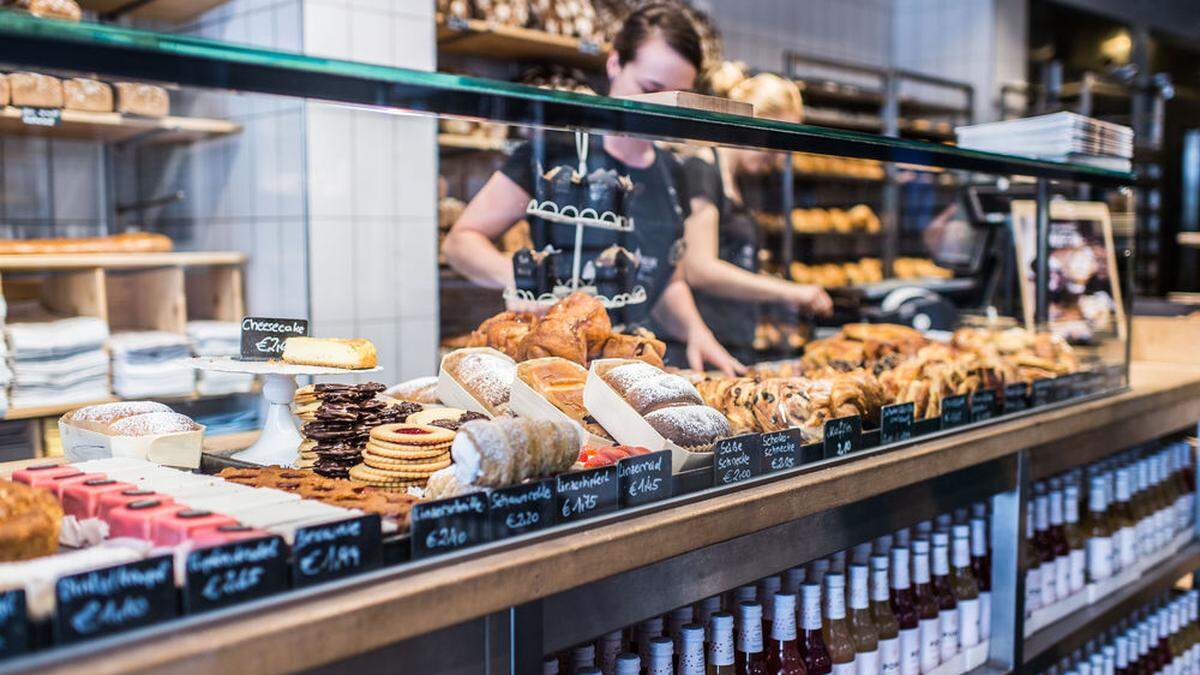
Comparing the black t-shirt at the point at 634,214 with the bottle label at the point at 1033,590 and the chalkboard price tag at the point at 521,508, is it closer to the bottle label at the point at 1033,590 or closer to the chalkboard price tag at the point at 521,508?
the chalkboard price tag at the point at 521,508

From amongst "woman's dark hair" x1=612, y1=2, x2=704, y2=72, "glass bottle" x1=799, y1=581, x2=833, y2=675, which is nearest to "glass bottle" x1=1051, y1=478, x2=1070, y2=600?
"glass bottle" x1=799, y1=581, x2=833, y2=675

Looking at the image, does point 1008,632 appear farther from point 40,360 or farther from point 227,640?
point 40,360

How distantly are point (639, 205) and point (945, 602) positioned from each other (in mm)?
1084

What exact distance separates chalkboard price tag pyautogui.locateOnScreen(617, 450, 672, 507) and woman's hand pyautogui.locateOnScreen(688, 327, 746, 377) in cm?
107

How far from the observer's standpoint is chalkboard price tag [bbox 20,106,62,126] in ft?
10.3

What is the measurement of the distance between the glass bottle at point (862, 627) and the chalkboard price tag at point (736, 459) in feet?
1.29

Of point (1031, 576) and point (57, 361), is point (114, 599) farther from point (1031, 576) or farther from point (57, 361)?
point (57, 361)

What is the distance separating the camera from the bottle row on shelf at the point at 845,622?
1.46 m

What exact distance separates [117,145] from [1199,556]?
3.88 metres

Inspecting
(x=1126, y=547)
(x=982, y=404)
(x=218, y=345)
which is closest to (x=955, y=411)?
(x=982, y=404)

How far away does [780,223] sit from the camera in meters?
6.11

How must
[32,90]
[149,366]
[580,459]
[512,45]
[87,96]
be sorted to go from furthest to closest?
[512,45]
[149,366]
[87,96]
[32,90]
[580,459]

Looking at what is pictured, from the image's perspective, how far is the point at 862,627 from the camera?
1.75 meters

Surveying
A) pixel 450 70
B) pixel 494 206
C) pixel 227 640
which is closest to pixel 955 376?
pixel 494 206
